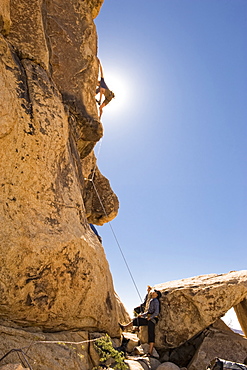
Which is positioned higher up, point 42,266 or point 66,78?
point 66,78

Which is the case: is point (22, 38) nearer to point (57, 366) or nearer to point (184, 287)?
point (57, 366)

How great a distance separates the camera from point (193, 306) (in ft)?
29.4

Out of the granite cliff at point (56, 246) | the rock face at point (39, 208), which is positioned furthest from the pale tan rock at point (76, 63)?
the rock face at point (39, 208)

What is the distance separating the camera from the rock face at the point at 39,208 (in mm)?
5320

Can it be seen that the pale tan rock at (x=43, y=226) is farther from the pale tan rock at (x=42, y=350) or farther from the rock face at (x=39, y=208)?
the pale tan rock at (x=42, y=350)

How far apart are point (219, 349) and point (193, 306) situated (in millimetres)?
1310

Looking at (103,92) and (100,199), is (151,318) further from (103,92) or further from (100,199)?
(103,92)

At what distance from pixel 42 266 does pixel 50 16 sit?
936 cm

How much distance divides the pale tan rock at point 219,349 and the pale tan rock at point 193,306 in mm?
410

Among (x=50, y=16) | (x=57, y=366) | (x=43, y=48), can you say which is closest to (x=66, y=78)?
(x=43, y=48)

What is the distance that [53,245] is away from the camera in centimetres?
573

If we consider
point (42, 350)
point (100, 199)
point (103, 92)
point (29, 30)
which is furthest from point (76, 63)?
point (42, 350)

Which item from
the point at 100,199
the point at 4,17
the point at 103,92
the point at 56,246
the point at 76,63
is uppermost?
the point at 103,92

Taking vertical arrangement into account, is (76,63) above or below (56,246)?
above
